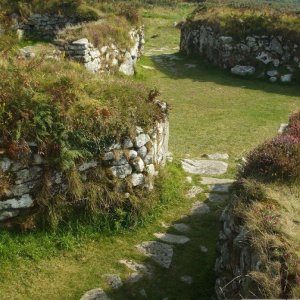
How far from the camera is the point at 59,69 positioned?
9430 millimetres

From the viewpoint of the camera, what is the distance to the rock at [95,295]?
22.4 feet

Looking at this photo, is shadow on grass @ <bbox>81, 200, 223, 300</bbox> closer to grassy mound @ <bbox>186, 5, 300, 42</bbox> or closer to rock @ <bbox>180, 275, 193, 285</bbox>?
rock @ <bbox>180, 275, 193, 285</bbox>

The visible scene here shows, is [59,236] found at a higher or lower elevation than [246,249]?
lower

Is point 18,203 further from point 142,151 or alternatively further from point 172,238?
point 172,238

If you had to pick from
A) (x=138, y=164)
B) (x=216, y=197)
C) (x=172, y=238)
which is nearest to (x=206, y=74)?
(x=216, y=197)

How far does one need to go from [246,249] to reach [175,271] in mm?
1997

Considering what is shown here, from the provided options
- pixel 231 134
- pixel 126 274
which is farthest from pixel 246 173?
pixel 231 134

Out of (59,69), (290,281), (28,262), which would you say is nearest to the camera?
(290,281)

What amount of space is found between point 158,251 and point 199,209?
1.73m

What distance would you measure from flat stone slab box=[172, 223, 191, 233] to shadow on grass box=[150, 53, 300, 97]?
1207 cm

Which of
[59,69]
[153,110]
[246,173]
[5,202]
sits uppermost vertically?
[59,69]

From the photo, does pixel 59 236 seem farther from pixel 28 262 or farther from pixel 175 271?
pixel 175 271

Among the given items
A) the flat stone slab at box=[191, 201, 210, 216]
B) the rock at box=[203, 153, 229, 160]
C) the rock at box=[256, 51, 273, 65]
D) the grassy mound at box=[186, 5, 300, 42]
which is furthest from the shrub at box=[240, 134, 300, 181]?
the grassy mound at box=[186, 5, 300, 42]

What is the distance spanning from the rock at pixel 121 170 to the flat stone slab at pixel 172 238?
4.05 ft
